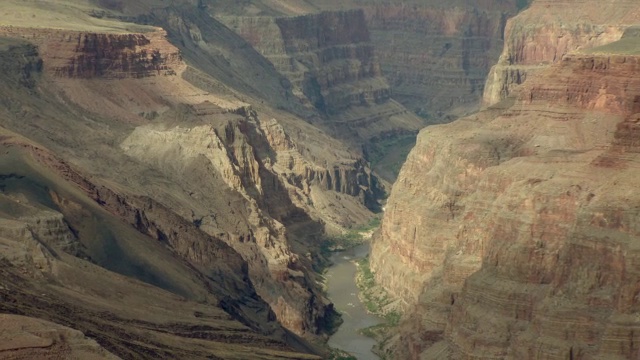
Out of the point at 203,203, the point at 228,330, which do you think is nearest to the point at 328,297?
the point at 203,203

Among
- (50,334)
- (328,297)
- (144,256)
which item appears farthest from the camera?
(328,297)

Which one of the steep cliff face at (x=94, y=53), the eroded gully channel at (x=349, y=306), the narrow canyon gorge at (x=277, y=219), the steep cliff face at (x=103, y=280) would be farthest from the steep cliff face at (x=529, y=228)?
the steep cliff face at (x=94, y=53)

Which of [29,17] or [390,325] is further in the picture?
[29,17]

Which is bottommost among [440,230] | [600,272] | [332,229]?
A: [332,229]

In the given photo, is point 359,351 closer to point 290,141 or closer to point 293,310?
point 293,310

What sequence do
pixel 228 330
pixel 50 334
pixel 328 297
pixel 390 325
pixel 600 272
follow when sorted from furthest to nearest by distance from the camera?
pixel 328 297 → pixel 390 325 → pixel 228 330 → pixel 600 272 → pixel 50 334

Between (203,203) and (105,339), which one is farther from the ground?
(105,339)
